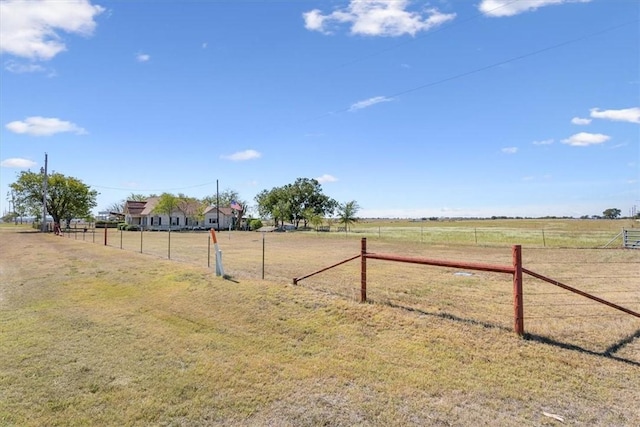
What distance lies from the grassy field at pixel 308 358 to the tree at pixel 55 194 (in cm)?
5536

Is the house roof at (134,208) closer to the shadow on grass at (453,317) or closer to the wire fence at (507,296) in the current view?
the wire fence at (507,296)

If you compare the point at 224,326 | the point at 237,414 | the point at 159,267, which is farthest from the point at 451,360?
the point at 159,267

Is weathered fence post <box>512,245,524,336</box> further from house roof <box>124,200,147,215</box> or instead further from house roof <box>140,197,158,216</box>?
house roof <box>124,200,147,215</box>

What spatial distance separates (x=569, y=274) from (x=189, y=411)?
1304 centimetres

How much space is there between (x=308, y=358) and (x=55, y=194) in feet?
208

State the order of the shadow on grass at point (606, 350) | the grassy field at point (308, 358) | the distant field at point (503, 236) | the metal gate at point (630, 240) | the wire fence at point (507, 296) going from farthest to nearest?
the distant field at point (503, 236)
the metal gate at point (630, 240)
the wire fence at point (507, 296)
the shadow on grass at point (606, 350)
the grassy field at point (308, 358)

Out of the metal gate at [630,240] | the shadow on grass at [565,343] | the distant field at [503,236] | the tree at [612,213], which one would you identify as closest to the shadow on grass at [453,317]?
the shadow on grass at [565,343]

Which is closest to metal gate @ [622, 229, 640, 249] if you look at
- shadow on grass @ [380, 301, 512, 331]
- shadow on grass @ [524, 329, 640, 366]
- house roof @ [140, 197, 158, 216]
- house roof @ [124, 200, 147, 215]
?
shadow on grass @ [524, 329, 640, 366]

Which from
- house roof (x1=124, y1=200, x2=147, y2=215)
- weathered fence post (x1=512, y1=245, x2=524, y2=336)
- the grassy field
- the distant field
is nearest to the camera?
the grassy field

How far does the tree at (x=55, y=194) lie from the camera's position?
53.9 metres

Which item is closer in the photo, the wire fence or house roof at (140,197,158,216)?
the wire fence

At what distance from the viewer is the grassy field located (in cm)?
364

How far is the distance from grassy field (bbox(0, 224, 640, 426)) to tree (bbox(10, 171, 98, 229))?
55358 millimetres

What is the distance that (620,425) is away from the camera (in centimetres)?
336
